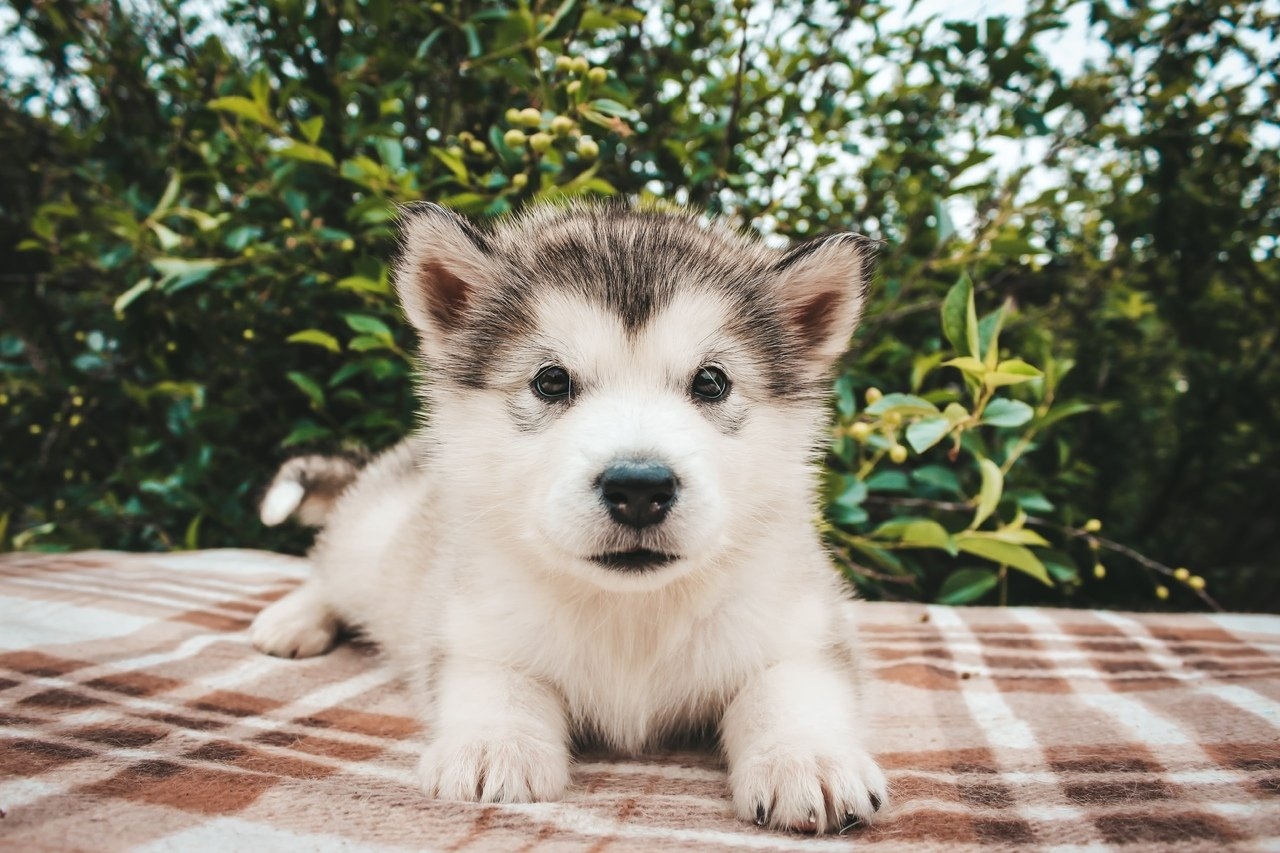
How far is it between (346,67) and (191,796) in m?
2.54

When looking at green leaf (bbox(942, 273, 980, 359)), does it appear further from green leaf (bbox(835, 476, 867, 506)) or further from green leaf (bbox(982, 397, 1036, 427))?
green leaf (bbox(835, 476, 867, 506))

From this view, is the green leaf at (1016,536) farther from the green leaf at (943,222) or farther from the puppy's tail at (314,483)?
the puppy's tail at (314,483)

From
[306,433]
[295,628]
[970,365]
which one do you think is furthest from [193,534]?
[970,365]

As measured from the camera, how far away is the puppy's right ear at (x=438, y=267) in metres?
2.00

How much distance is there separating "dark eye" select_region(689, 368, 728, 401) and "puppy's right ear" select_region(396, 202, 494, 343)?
0.65 m

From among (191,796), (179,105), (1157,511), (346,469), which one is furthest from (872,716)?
(179,105)

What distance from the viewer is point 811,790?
143cm

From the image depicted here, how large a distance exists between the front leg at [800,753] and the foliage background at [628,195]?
0.82 metres

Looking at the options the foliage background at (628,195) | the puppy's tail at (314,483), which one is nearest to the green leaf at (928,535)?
the foliage background at (628,195)

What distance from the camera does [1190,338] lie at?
171 inches

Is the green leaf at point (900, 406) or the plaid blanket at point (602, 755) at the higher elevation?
the green leaf at point (900, 406)

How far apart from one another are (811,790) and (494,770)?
623 millimetres

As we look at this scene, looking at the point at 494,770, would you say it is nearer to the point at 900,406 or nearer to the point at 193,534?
the point at 900,406

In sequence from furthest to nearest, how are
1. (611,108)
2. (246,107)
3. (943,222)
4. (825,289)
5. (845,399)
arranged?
(845,399), (943,222), (246,107), (611,108), (825,289)
